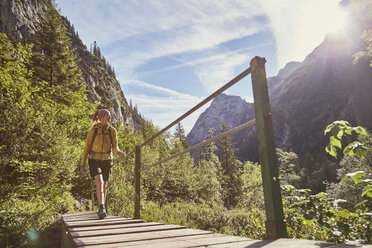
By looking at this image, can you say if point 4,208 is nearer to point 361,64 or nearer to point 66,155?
point 66,155

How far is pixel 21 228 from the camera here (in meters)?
6.22

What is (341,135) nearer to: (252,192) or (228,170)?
(252,192)

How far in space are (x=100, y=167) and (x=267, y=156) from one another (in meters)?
3.47

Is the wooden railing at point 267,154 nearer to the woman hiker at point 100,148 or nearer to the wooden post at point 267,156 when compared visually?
the wooden post at point 267,156

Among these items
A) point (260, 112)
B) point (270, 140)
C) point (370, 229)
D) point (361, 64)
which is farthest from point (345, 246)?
point (361, 64)

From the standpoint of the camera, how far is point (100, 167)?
4305mm

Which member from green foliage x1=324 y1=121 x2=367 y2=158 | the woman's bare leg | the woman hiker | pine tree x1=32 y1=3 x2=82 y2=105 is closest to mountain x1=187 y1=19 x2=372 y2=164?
pine tree x1=32 y1=3 x2=82 y2=105

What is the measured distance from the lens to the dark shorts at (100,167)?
416 centimetres

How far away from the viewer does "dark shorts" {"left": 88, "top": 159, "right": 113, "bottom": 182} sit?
13.6ft

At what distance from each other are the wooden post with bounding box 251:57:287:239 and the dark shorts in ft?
10.8

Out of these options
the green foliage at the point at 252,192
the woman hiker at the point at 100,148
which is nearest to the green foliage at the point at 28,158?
the woman hiker at the point at 100,148

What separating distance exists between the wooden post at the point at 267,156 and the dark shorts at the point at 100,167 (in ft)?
10.8

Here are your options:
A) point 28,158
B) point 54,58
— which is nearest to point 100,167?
point 28,158

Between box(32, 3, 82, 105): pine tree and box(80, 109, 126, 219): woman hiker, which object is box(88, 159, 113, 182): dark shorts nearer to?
box(80, 109, 126, 219): woman hiker
